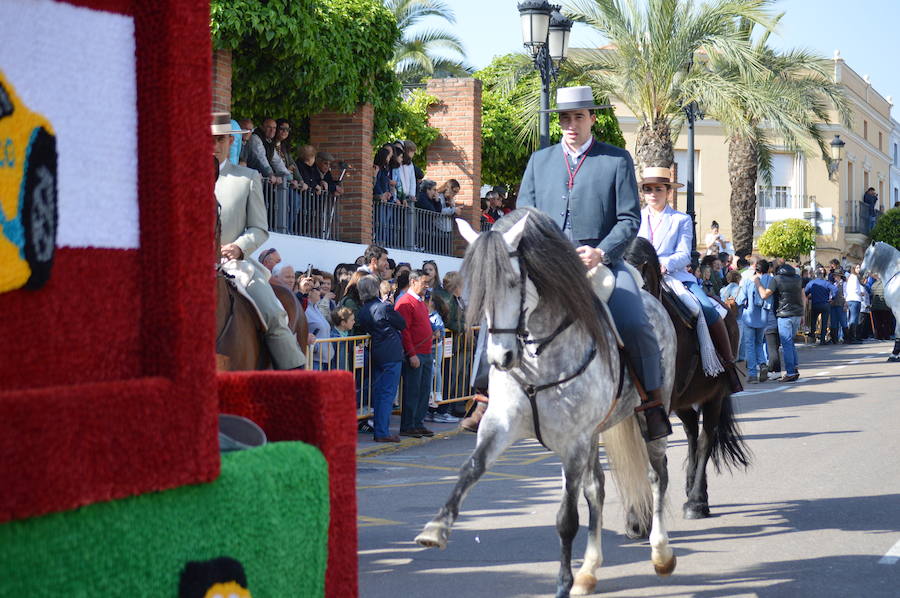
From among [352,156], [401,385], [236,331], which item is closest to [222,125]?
[236,331]

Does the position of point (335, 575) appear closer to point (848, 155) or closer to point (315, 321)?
point (315, 321)

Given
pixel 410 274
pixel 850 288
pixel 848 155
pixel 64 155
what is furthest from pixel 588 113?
pixel 848 155

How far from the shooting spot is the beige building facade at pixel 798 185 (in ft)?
185

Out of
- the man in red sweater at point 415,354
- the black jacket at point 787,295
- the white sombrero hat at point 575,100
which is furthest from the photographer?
the black jacket at point 787,295

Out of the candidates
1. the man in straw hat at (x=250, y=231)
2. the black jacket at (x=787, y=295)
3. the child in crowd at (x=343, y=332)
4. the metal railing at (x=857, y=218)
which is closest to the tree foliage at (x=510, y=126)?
the black jacket at (x=787, y=295)

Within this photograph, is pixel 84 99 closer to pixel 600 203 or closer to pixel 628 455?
pixel 600 203

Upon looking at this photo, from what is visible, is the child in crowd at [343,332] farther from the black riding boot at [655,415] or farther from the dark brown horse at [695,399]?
the black riding boot at [655,415]

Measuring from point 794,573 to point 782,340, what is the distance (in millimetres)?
14739

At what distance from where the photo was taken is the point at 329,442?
9.40 feet

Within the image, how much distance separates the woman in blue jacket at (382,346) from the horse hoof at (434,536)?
25.1 feet

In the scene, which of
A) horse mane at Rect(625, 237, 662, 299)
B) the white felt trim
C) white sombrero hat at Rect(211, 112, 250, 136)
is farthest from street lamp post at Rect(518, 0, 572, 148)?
the white felt trim

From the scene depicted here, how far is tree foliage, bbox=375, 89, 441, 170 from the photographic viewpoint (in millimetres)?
22933

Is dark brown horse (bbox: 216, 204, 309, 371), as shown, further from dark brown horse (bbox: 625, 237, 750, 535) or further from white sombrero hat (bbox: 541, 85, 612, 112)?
dark brown horse (bbox: 625, 237, 750, 535)

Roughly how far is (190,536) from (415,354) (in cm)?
1068
